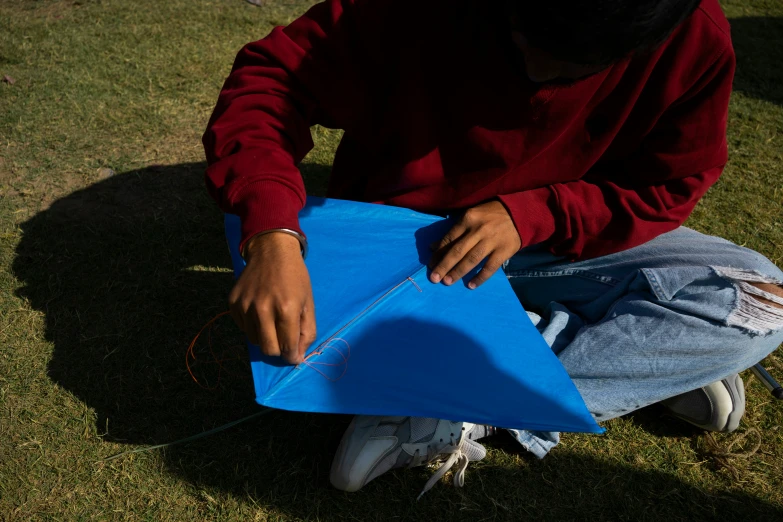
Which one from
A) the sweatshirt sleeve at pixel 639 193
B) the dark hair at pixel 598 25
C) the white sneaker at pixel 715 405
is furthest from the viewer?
the white sneaker at pixel 715 405

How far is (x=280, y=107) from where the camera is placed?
1280 millimetres

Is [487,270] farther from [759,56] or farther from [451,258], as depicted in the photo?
[759,56]

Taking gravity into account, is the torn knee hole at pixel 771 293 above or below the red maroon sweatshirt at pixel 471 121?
below

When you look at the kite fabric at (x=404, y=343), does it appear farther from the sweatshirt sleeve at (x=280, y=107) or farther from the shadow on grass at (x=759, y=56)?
the shadow on grass at (x=759, y=56)

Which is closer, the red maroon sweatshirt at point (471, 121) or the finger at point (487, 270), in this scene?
the red maroon sweatshirt at point (471, 121)

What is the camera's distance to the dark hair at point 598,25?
81 centimetres

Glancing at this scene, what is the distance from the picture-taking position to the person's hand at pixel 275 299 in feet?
3.51

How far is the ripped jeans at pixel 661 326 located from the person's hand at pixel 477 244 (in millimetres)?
222

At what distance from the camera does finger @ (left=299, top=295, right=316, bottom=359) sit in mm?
1125

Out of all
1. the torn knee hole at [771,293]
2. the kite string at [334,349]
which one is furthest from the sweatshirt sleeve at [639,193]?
the kite string at [334,349]

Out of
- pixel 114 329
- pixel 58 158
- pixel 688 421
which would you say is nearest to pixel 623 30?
pixel 688 421

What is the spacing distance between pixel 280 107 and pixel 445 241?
0.45m

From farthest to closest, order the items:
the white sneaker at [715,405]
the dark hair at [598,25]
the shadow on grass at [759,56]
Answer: the shadow on grass at [759,56], the white sneaker at [715,405], the dark hair at [598,25]

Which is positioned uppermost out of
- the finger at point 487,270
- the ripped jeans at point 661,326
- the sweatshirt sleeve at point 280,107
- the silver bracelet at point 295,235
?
the sweatshirt sleeve at point 280,107
